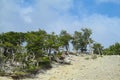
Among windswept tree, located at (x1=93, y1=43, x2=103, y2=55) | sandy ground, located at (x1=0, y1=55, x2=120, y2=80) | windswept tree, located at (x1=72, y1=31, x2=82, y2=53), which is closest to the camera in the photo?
sandy ground, located at (x1=0, y1=55, x2=120, y2=80)

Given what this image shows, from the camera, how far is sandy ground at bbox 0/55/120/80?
5197 cm

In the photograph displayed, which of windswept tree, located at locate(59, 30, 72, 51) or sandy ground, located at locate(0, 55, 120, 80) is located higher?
windswept tree, located at locate(59, 30, 72, 51)

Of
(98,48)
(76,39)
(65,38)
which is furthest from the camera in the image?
(98,48)

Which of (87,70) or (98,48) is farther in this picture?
(98,48)

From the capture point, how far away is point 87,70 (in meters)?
56.2

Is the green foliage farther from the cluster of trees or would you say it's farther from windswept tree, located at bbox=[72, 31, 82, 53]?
the cluster of trees

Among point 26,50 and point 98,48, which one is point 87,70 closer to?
point 26,50

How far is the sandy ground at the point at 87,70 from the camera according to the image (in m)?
52.0

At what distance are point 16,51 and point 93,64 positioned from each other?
47.3ft

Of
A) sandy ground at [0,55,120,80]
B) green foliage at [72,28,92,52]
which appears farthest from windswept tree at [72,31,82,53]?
sandy ground at [0,55,120,80]

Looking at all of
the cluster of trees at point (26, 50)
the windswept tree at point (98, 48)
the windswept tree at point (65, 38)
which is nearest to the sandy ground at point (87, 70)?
the cluster of trees at point (26, 50)

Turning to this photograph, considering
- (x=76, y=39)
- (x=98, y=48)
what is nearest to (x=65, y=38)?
(x=76, y=39)

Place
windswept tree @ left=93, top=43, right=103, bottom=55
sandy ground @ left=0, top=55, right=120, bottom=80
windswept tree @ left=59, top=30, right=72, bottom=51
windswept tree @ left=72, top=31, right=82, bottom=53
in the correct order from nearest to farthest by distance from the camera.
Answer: sandy ground @ left=0, top=55, right=120, bottom=80 < windswept tree @ left=59, top=30, right=72, bottom=51 < windswept tree @ left=72, top=31, right=82, bottom=53 < windswept tree @ left=93, top=43, right=103, bottom=55

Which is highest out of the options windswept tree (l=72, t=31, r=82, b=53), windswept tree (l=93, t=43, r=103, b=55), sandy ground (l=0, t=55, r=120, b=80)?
windswept tree (l=72, t=31, r=82, b=53)
